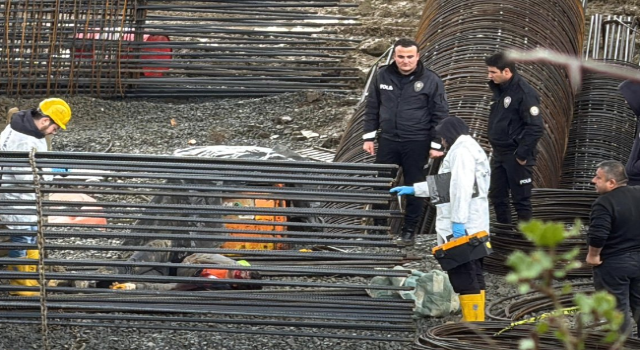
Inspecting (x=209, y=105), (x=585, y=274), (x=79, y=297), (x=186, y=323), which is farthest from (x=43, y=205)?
(x=209, y=105)

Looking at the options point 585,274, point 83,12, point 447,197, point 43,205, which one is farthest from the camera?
point 83,12

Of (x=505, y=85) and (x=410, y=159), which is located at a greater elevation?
(x=505, y=85)

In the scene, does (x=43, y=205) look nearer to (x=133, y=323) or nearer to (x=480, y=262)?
(x=133, y=323)

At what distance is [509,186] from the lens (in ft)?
32.4

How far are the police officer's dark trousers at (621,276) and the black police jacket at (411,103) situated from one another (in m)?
2.72

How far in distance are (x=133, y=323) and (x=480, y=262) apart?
2.45 m

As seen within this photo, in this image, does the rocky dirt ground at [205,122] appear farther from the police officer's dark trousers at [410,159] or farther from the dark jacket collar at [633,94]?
the dark jacket collar at [633,94]

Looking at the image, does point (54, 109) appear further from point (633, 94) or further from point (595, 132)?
point (595, 132)

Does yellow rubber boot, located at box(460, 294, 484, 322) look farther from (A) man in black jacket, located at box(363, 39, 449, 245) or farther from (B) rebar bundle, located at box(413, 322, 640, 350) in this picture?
(A) man in black jacket, located at box(363, 39, 449, 245)

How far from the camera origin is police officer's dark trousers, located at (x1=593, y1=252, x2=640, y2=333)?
23.9 ft


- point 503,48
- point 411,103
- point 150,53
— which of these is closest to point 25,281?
point 411,103

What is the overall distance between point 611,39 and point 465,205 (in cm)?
903

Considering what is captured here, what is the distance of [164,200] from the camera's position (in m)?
9.90

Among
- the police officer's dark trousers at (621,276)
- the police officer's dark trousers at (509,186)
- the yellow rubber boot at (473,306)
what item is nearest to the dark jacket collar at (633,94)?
the police officer's dark trousers at (509,186)
